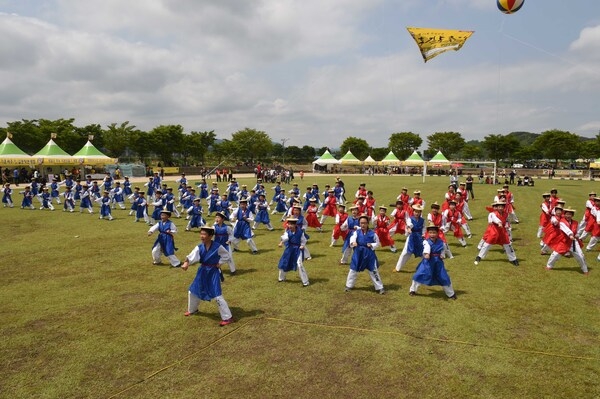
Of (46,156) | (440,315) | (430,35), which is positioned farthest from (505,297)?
(46,156)

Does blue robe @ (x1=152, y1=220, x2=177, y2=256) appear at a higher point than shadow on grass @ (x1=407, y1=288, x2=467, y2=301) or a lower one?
higher

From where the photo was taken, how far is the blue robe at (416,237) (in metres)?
11.0

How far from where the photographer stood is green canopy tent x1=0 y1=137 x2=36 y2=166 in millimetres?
40812

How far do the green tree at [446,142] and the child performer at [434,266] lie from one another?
327 feet

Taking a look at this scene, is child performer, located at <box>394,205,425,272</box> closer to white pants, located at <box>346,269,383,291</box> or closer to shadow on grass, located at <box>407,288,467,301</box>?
shadow on grass, located at <box>407,288,467,301</box>

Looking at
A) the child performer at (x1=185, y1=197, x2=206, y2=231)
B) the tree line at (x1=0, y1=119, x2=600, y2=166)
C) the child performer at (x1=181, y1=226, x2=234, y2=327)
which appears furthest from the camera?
the tree line at (x1=0, y1=119, x2=600, y2=166)

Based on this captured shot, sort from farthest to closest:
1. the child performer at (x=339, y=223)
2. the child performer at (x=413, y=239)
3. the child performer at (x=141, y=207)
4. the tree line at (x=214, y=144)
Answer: the tree line at (x=214, y=144) → the child performer at (x=141, y=207) → the child performer at (x=339, y=223) → the child performer at (x=413, y=239)

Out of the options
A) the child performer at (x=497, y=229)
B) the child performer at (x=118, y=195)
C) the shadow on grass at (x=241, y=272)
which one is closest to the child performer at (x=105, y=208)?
the child performer at (x=118, y=195)

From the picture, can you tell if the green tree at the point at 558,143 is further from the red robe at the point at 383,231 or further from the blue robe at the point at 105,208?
the blue robe at the point at 105,208

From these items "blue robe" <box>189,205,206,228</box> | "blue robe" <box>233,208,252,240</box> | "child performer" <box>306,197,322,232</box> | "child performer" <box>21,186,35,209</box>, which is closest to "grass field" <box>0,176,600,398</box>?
"blue robe" <box>233,208,252,240</box>

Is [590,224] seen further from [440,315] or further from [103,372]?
[103,372]

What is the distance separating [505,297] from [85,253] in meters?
12.8

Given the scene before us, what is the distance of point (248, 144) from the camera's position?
85.8 meters

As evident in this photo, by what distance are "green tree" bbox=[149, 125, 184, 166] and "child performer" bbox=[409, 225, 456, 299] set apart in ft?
218
